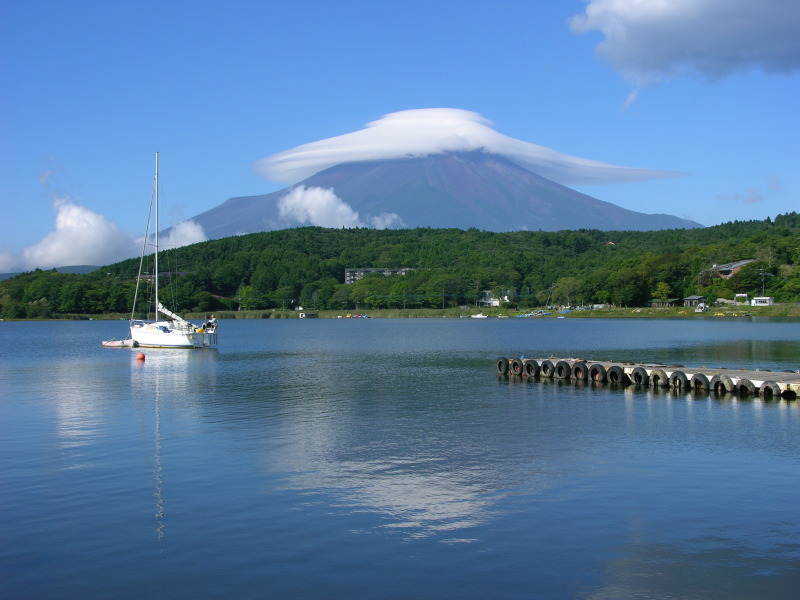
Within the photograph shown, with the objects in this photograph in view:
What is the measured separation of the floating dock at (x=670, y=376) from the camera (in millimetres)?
29875

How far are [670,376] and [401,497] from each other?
2186 centimetres

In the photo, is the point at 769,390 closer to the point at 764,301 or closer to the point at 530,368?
the point at 530,368

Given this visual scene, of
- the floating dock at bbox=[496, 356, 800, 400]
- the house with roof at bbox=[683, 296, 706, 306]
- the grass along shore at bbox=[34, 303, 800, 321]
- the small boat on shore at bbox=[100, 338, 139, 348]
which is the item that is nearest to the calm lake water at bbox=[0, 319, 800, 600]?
the floating dock at bbox=[496, 356, 800, 400]

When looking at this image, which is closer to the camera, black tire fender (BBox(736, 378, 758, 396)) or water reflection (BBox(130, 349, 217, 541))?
water reflection (BBox(130, 349, 217, 541))

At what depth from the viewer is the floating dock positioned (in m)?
29.9

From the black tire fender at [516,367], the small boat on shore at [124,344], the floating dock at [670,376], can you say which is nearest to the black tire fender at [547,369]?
the floating dock at [670,376]

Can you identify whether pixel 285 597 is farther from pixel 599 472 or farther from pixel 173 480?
pixel 599 472

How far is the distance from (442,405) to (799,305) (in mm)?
112313

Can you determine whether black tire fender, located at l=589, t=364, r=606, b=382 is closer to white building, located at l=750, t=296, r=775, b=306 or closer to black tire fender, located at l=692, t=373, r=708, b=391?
black tire fender, located at l=692, t=373, r=708, b=391

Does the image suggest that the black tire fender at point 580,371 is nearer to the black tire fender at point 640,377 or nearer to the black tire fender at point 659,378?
the black tire fender at point 640,377

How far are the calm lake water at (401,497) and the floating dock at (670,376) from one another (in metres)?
1.64

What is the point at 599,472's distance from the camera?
17.4 metres

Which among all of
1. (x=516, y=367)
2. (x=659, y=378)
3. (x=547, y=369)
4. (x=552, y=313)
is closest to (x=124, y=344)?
(x=516, y=367)

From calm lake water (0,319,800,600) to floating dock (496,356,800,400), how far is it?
5.39ft
